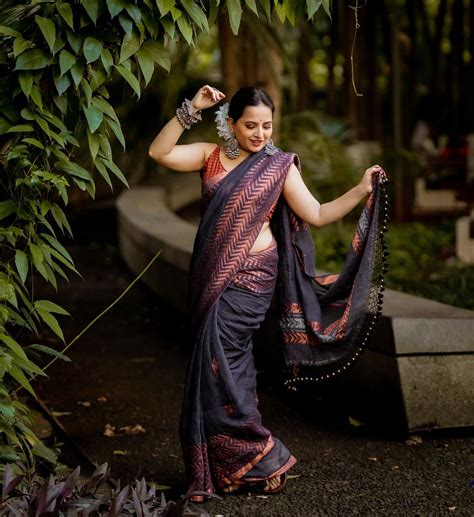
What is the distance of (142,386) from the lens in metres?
6.22

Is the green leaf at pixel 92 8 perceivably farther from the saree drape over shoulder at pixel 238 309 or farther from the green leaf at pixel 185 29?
the saree drape over shoulder at pixel 238 309

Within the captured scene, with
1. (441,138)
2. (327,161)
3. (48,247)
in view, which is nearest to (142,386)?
Answer: (48,247)

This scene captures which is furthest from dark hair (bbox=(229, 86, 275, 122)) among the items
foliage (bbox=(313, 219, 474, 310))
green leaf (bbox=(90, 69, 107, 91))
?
foliage (bbox=(313, 219, 474, 310))

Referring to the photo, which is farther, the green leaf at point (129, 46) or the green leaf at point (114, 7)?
the green leaf at point (129, 46)

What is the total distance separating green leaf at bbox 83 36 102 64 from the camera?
12.4 ft

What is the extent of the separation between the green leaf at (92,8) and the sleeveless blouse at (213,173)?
0.86 meters

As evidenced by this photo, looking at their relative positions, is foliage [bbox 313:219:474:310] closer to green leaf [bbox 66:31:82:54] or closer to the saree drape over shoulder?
the saree drape over shoulder

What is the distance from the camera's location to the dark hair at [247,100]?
4203mm

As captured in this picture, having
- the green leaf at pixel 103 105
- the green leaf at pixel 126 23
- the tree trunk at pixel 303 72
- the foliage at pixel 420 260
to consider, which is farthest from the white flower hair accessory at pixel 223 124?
the tree trunk at pixel 303 72

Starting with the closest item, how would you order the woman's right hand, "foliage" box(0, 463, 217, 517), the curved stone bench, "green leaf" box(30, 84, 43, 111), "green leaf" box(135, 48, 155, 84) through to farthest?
"foliage" box(0, 463, 217, 517), "green leaf" box(30, 84, 43, 111), "green leaf" box(135, 48, 155, 84), the woman's right hand, the curved stone bench

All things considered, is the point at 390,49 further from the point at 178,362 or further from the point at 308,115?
the point at 178,362

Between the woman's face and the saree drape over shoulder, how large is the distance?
0.21 ft

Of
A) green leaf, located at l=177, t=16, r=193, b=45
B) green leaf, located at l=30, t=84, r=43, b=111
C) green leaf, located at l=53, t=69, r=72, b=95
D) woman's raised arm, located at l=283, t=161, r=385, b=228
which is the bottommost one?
woman's raised arm, located at l=283, t=161, r=385, b=228

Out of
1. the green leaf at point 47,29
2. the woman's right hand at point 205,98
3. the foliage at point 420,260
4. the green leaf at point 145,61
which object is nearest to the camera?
the green leaf at point 47,29
